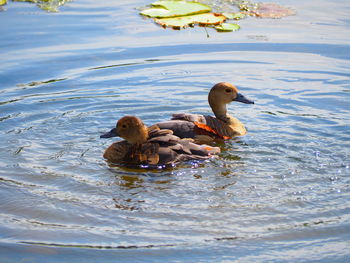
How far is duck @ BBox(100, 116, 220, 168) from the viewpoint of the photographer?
25.5ft

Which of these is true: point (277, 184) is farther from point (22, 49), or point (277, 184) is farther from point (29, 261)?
point (22, 49)

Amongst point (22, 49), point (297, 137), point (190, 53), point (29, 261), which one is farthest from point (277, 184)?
point (22, 49)

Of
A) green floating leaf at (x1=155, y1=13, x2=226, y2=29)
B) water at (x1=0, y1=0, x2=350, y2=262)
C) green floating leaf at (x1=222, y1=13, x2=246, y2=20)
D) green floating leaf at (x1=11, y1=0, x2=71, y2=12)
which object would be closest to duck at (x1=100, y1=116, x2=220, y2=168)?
water at (x1=0, y1=0, x2=350, y2=262)

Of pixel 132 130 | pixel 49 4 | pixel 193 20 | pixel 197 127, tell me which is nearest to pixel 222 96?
pixel 197 127

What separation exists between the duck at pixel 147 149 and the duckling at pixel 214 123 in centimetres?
36

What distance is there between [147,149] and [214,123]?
4.85ft

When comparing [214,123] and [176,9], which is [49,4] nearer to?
[176,9]

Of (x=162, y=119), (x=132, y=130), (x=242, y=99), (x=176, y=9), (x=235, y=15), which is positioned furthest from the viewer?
(x=235, y=15)

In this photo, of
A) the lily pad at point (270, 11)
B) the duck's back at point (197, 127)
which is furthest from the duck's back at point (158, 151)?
the lily pad at point (270, 11)

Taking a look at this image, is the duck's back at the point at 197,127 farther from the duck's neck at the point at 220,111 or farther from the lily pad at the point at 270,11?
the lily pad at the point at 270,11

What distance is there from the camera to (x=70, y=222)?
629cm

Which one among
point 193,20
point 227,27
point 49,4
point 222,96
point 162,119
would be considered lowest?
point 162,119

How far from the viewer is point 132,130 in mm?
7922

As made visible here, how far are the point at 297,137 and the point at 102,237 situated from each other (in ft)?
12.1
